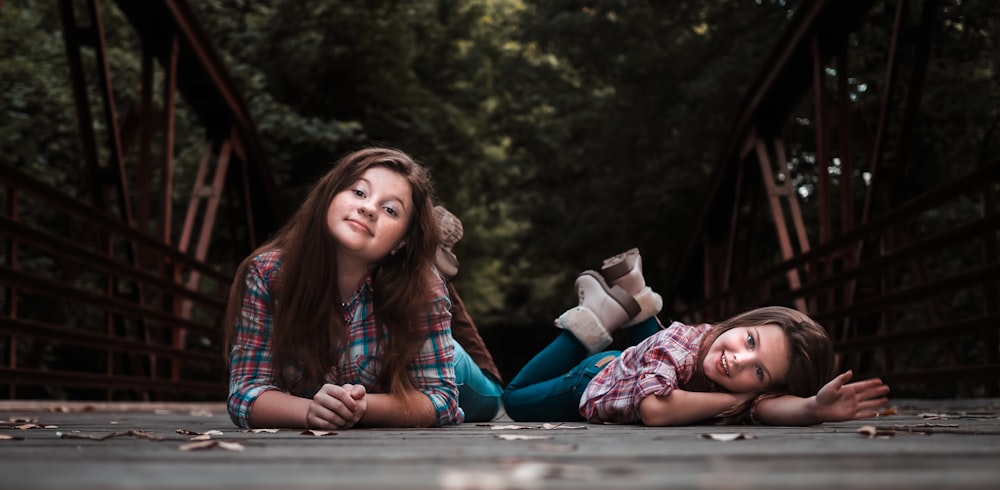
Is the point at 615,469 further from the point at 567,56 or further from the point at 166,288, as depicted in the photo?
the point at 567,56

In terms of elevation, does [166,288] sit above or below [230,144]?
below

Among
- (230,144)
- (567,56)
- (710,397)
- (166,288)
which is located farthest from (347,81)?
(710,397)

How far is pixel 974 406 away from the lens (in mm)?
4730

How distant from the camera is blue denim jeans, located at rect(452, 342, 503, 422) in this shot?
368 cm

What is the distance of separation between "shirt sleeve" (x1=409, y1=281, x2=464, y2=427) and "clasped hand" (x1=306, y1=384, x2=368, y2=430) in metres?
0.38

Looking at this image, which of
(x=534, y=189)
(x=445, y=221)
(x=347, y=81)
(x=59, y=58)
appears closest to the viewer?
(x=445, y=221)

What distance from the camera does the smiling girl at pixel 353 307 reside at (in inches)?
115

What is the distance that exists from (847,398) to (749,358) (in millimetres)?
318

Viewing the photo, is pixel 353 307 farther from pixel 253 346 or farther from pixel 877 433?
pixel 877 433

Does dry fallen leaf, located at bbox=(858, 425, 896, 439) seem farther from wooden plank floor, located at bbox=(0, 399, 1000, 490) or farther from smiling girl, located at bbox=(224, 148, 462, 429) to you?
smiling girl, located at bbox=(224, 148, 462, 429)

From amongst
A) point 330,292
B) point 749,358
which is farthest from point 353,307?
point 749,358

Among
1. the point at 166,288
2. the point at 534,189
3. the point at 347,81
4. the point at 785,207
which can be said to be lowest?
the point at 166,288

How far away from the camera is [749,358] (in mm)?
3072

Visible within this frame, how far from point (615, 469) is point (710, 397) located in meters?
1.60
